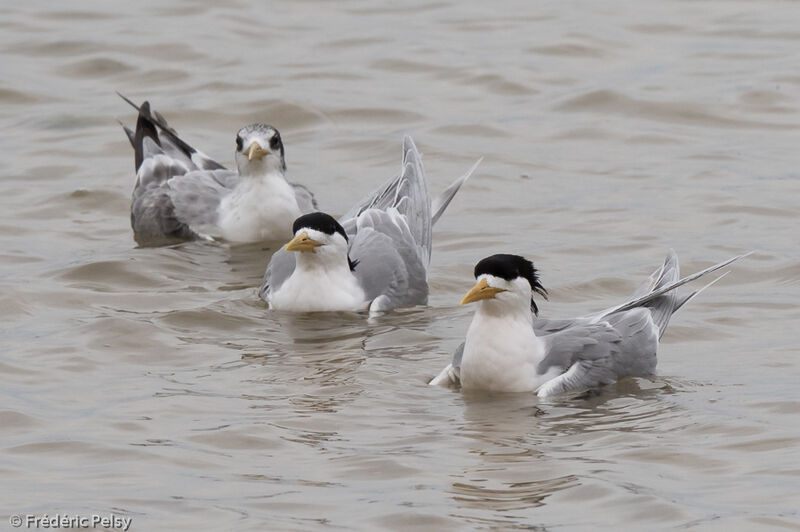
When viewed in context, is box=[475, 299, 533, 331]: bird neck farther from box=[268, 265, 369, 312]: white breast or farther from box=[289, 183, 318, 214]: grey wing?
box=[289, 183, 318, 214]: grey wing

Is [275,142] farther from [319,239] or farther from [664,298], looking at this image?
[664,298]

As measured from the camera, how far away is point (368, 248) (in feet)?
37.9

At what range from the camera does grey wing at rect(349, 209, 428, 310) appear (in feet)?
36.6

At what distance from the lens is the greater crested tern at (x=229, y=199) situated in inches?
511

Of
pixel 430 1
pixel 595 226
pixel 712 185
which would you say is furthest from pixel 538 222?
pixel 430 1

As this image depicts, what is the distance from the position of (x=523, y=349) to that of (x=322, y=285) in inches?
85.6

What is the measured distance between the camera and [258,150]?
41.9ft

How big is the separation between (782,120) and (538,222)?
3.92 meters

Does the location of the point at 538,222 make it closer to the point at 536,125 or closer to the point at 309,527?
the point at 536,125

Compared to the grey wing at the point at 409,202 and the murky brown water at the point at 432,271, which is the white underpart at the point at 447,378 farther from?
the grey wing at the point at 409,202

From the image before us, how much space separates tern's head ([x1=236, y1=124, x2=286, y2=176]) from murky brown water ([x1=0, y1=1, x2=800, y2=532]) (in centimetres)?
69

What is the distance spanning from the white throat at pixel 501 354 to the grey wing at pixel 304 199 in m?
4.27

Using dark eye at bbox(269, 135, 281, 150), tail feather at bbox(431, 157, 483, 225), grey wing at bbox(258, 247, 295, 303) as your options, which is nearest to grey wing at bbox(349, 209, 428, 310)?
grey wing at bbox(258, 247, 295, 303)

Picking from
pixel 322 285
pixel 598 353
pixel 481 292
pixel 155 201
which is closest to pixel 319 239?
pixel 322 285
